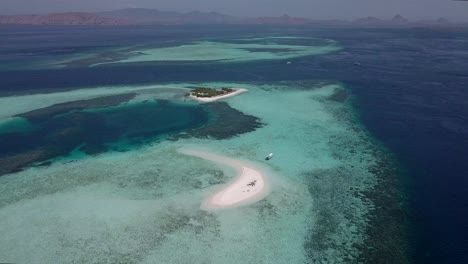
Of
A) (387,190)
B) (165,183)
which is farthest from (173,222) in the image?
(387,190)

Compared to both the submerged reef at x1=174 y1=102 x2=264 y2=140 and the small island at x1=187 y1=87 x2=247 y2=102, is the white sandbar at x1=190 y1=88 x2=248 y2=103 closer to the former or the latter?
the small island at x1=187 y1=87 x2=247 y2=102

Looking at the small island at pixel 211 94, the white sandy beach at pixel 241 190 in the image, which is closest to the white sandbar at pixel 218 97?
the small island at pixel 211 94

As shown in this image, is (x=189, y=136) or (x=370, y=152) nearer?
(x=370, y=152)

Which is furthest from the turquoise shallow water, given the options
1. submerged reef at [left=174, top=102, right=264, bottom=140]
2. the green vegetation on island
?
the green vegetation on island

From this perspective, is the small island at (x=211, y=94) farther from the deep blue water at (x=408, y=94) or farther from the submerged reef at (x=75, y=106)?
the deep blue water at (x=408, y=94)

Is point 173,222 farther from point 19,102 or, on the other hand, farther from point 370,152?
point 19,102
